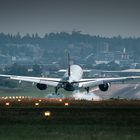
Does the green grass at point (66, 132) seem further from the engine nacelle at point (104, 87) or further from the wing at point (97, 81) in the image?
the wing at point (97, 81)

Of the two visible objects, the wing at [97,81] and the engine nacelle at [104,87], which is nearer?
the engine nacelle at [104,87]

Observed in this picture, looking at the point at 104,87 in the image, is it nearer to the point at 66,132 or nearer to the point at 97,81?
the point at 97,81

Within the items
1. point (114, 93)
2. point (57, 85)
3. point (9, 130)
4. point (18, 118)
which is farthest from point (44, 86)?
point (9, 130)

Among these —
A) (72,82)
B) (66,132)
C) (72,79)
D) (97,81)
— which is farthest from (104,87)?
(66,132)

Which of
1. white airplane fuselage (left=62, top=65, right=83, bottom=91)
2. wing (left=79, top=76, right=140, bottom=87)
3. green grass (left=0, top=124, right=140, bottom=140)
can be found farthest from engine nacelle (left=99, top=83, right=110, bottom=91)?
green grass (left=0, top=124, right=140, bottom=140)

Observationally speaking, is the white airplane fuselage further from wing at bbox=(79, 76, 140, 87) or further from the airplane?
wing at bbox=(79, 76, 140, 87)

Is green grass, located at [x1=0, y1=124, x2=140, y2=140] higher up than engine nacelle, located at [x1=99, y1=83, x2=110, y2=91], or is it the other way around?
green grass, located at [x1=0, y1=124, x2=140, y2=140]

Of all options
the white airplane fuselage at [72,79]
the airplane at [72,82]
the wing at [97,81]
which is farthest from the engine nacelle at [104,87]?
the white airplane fuselage at [72,79]

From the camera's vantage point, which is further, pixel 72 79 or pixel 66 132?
pixel 72 79

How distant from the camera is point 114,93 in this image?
18538cm

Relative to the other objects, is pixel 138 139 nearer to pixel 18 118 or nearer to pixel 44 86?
pixel 18 118

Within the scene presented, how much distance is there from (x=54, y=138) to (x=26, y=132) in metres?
3.91

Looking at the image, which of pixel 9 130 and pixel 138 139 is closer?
pixel 138 139

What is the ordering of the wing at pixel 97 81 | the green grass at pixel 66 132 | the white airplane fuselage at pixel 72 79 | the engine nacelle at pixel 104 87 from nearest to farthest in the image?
the green grass at pixel 66 132, the engine nacelle at pixel 104 87, the white airplane fuselage at pixel 72 79, the wing at pixel 97 81
